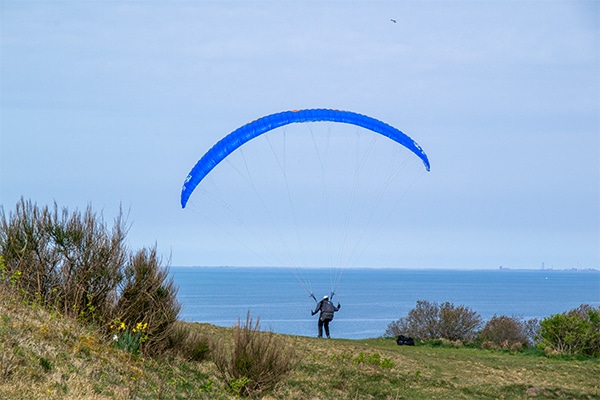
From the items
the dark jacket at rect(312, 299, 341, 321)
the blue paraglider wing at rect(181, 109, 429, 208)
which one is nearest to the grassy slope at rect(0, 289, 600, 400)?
the dark jacket at rect(312, 299, 341, 321)

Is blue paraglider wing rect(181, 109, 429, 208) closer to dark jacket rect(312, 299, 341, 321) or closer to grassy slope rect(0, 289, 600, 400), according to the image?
grassy slope rect(0, 289, 600, 400)

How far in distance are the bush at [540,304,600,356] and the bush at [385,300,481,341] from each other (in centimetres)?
384

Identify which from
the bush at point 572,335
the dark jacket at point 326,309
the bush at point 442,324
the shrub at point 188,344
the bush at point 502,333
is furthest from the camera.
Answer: the bush at point 442,324

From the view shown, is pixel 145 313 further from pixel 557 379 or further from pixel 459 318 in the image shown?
pixel 459 318

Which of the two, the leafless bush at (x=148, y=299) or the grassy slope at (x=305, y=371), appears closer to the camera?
the grassy slope at (x=305, y=371)

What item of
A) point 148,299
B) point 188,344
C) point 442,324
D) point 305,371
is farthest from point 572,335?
point 148,299

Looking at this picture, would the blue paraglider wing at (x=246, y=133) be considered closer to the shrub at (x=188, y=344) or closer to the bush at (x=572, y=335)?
the shrub at (x=188, y=344)

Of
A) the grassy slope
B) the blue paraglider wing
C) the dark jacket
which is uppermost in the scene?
the blue paraglider wing

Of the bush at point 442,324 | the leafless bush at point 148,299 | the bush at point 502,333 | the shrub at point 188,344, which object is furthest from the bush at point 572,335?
the leafless bush at point 148,299

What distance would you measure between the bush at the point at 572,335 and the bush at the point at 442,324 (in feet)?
12.6

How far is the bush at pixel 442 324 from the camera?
3080 cm

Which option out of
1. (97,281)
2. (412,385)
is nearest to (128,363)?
(97,281)

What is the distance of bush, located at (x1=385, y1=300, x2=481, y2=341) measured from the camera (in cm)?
3080

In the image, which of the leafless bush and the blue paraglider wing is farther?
the blue paraglider wing
